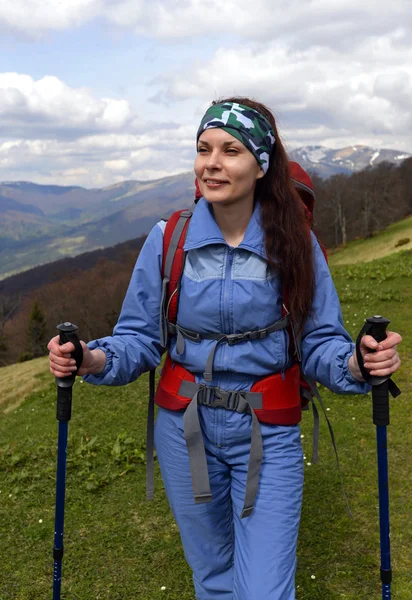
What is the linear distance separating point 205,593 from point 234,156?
9.02 ft

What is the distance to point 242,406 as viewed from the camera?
3.27m

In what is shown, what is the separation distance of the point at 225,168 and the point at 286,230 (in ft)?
1.68

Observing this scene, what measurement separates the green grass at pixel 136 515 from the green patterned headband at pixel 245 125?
12.8 feet

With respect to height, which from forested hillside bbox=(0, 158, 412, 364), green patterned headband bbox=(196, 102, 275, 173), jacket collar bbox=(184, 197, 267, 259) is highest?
green patterned headband bbox=(196, 102, 275, 173)

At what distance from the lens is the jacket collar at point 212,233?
3295mm

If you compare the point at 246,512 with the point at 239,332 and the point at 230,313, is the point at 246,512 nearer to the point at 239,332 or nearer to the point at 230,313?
the point at 239,332

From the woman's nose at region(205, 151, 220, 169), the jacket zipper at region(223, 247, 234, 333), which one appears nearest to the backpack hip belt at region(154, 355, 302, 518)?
the jacket zipper at region(223, 247, 234, 333)

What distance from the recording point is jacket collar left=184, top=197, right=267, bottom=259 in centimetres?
329

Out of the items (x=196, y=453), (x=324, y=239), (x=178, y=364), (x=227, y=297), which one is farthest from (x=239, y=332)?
(x=324, y=239)

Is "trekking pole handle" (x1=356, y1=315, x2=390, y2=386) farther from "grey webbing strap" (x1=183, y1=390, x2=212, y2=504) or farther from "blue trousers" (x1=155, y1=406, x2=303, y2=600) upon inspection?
"grey webbing strap" (x1=183, y1=390, x2=212, y2=504)

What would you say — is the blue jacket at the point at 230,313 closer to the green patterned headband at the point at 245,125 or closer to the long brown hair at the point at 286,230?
the long brown hair at the point at 286,230

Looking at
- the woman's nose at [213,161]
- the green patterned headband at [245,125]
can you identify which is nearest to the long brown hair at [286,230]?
the green patterned headband at [245,125]

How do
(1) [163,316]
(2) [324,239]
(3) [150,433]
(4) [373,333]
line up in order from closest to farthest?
(4) [373,333] → (1) [163,316] → (3) [150,433] → (2) [324,239]

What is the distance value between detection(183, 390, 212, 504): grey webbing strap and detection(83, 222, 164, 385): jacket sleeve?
1.44 feet
